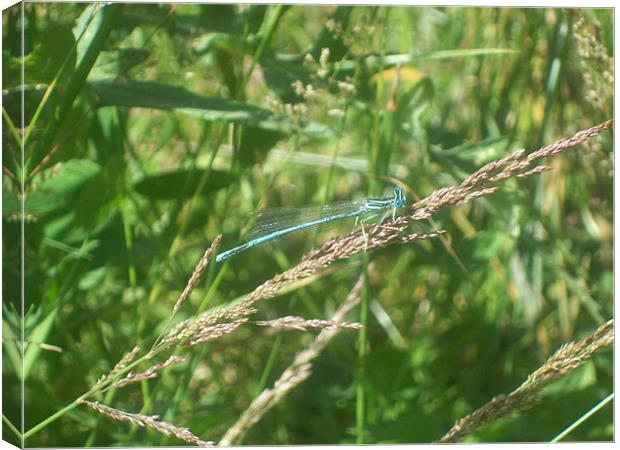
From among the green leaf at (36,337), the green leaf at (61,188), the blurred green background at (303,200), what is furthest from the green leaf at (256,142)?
the green leaf at (36,337)

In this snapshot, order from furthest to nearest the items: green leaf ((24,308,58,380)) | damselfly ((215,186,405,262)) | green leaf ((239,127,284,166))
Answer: green leaf ((239,127,284,166))
green leaf ((24,308,58,380))
damselfly ((215,186,405,262))

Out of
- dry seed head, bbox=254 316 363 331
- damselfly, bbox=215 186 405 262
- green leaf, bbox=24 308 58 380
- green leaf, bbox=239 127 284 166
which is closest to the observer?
dry seed head, bbox=254 316 363 331

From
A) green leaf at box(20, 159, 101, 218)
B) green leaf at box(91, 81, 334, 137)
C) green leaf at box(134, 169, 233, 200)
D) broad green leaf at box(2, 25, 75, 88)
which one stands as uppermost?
broad green leaf at box(2, 25, 75, 88)

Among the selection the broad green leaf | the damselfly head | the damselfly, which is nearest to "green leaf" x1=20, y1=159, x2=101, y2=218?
the broad green leaf

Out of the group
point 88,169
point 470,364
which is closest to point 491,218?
point 470,364

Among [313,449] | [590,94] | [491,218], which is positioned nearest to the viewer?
[313,449]

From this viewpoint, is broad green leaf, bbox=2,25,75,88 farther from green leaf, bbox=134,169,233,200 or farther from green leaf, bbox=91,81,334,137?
green leaf, bbox=134,169,233,200

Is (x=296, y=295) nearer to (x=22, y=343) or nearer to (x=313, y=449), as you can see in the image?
(x=313, y=449)
